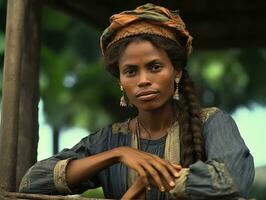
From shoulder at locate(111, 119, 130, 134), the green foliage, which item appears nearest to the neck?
shoulder at locate(111, 119, 130, 134)

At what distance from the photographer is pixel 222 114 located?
3.38 metres

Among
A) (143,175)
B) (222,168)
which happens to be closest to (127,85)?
(143,175)

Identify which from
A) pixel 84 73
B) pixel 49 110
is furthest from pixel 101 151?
pixel 49 110

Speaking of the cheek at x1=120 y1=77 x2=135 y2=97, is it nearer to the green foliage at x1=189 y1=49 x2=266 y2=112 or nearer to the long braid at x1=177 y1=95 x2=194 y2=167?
the long braid at x1=177 y1=95 x2=194 y2=167

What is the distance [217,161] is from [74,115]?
55.6ft

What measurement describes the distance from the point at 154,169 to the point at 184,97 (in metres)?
0.59

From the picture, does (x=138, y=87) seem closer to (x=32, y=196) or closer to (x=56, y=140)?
(x=32, y=196)

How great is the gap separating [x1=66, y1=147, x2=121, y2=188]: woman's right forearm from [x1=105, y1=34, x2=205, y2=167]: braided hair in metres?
0.36

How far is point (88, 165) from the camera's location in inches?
128

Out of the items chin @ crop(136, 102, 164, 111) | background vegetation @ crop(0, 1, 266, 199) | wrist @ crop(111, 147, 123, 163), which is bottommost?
wrist @ crop(111, 147, 123, 163)

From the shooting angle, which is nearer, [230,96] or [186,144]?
[186,144]

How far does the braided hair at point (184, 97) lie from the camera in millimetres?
3299

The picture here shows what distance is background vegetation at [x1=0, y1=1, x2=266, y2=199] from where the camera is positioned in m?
18.0

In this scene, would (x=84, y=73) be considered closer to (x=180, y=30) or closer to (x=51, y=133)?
(x=51, y=133)
